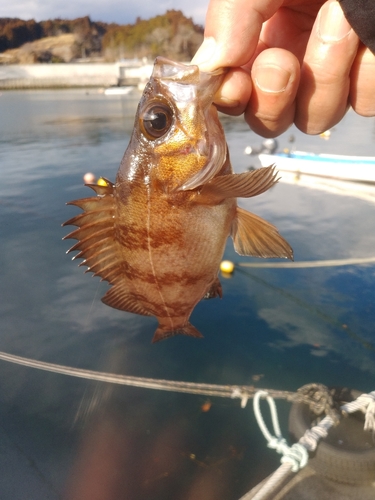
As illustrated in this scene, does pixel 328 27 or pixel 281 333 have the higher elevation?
pixel 328 27

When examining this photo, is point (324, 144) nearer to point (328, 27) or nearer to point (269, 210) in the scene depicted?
point (269, 210)

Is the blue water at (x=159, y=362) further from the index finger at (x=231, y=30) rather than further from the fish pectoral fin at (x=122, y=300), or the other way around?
the index finger at (x=231, y=30)

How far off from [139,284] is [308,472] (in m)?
2.81

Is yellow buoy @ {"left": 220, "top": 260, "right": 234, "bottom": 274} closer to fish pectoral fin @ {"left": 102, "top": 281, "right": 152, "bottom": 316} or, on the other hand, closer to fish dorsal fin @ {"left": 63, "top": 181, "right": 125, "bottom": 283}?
fish pectoral fin @ {"left": 102, "top": 281, "right": 152, "bottom": 316}

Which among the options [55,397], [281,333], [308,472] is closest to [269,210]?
[281,333]

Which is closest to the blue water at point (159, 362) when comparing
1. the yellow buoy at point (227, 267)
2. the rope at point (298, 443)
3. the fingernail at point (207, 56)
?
the yellow buoy at point (227, 267)

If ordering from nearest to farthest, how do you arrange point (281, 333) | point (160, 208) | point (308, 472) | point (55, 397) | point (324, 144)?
point (160, 208) → point (308, 472) → point (55, 397) → point (281, 333) → point (324, 144)

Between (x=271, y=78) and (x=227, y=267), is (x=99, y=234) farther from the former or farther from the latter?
(x=227, y=267)

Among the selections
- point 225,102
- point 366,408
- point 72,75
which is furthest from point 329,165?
point 72,75

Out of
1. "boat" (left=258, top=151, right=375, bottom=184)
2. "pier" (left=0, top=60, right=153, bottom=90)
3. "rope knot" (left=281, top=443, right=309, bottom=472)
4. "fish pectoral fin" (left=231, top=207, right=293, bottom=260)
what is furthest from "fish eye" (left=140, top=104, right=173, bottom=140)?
"pier" (left=0, top=60, right=153, bottom=90)

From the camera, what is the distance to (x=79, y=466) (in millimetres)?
4867

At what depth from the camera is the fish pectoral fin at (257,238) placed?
1822 millimetres

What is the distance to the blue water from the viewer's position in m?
4.83

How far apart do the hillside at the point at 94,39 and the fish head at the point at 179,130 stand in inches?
3642
